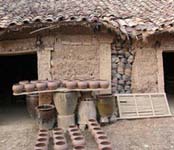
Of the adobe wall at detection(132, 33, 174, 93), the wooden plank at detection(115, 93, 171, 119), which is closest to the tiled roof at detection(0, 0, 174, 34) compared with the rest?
the adobe wall at detection(132, 33, 174, 93)

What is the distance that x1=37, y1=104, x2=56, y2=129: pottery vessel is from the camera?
21.9 ft

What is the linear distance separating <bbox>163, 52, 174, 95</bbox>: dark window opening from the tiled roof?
299cm

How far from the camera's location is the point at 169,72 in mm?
12211

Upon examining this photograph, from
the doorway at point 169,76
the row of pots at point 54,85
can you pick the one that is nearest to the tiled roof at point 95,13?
the row of pots at point 54,85

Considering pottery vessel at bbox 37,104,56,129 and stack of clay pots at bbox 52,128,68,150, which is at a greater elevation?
pottery vessel at bbox 37,104,56,129

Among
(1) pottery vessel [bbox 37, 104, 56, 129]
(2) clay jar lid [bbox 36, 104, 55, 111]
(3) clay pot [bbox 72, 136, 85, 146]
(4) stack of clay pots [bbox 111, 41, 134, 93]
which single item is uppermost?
(4) stack of clay pots [bbox 111, 41, 134, 93]

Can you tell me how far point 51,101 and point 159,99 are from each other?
2.90 meters

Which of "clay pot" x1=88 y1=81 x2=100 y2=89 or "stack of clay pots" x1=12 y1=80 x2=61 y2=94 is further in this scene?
"clay pot" x1=88 y1=81 x2=100 y2=89

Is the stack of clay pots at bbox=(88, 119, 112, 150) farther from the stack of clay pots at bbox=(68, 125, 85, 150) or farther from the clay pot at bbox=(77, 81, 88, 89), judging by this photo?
the clay pot at bbox=(77, 81, 88, 89)

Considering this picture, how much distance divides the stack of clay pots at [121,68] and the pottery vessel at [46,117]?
1.98 meters

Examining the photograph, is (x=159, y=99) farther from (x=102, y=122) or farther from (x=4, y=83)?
(x=4, y=83)

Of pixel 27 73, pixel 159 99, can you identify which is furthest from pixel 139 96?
pixel 27 73

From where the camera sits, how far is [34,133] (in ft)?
22.1

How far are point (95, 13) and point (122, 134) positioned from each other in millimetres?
3141
